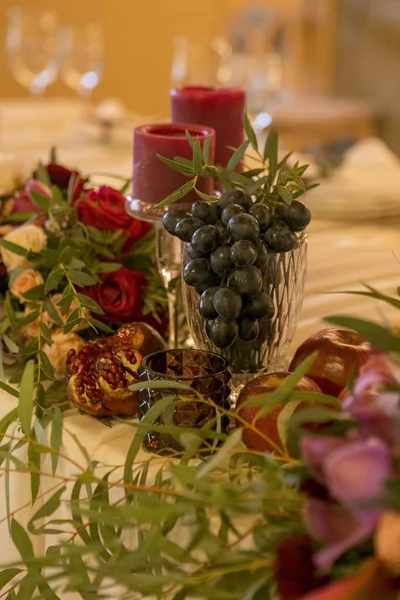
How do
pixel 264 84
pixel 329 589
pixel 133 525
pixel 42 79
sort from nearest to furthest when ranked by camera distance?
pixel 329 589, pixel 133 525, pixel 264 84, pixel 42 79

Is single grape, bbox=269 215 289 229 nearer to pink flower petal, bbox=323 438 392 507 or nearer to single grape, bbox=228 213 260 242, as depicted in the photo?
single grape, bbox=228 213 260 242

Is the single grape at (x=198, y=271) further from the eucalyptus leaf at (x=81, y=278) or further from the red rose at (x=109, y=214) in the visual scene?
the red rose at (x=109, y=214)

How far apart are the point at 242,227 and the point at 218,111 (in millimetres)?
408

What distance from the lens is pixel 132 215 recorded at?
976 mm

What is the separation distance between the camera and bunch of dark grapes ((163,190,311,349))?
30.4 inches

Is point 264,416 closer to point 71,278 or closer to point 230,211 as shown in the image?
Result: point 230,211

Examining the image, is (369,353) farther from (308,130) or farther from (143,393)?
(308,130)

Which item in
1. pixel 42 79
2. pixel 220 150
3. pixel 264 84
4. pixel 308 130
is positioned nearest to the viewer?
pixel 220 150

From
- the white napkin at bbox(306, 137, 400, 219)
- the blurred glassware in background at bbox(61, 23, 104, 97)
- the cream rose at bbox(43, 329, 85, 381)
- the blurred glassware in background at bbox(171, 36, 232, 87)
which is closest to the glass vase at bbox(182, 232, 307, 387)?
the cream rose at bbox(43, 329, 85, 381)

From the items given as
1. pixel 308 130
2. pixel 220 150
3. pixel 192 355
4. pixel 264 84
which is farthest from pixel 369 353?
pixel 308 130

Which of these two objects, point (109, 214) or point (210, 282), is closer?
point (210, 282)

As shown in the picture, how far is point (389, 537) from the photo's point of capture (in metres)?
0.43

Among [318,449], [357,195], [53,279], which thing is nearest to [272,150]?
[53,279]

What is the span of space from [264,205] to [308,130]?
3061 millimetres
